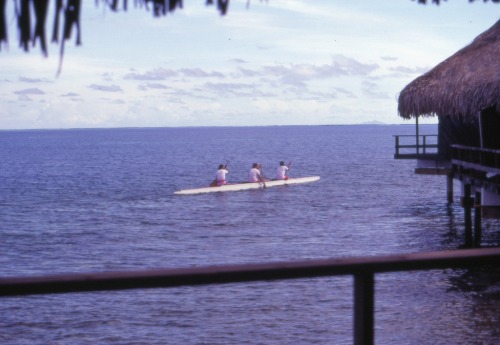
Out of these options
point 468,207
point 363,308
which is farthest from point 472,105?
point 363,308

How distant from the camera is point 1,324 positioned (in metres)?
15.7

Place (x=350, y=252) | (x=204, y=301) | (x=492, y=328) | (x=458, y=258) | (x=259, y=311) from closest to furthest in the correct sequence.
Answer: (x=458, y=258), (x=492, y=328), (x=259, y=311), (x=204, y=301), (x=350, y=252)

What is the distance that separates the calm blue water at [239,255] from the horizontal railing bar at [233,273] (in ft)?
36.2

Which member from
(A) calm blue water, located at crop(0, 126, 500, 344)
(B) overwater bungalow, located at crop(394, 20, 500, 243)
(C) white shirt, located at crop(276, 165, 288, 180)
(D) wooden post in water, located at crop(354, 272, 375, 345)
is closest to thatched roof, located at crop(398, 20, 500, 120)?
(B) overwater bungalow, located at crop(394, 20, 500, 243)

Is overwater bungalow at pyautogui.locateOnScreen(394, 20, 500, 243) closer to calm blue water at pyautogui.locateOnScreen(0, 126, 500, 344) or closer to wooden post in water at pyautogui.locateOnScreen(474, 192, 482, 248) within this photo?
wooden post in water at pyautogui.locateOnScreen(474, 192, 482, 248)

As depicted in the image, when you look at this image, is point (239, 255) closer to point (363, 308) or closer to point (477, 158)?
point (477, 158)

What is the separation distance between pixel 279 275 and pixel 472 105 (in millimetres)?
15812

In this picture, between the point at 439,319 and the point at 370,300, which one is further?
the point at 439,319

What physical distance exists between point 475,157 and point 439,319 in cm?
518

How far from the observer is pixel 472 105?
56.7 ft

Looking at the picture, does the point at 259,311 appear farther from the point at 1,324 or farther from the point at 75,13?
the point at 75,13

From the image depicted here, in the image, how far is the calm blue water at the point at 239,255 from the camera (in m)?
14.4

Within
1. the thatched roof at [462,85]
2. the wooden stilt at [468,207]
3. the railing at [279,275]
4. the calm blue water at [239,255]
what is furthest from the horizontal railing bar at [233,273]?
the wooden stilt at [468,207]

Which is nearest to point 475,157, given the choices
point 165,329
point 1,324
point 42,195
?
point 165,329
